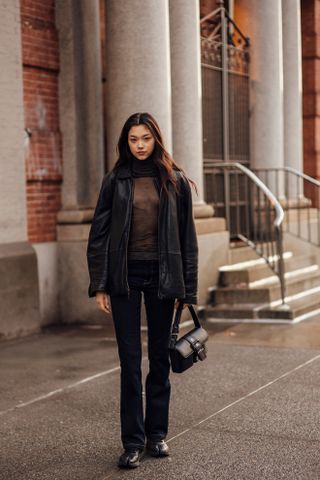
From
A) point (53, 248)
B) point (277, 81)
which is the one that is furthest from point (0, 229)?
point (277, 81)

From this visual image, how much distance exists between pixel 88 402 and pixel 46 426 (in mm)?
620

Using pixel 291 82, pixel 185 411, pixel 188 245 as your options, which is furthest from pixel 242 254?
pixel 188 245

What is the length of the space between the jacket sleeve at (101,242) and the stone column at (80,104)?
4880mm

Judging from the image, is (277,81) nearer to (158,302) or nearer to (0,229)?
(0,229)

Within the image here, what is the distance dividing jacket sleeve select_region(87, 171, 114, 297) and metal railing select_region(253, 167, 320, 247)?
8112 mm

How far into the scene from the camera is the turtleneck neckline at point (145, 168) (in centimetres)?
503

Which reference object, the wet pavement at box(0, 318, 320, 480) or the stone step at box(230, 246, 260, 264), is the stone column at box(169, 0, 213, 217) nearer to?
Result: the stone step at box(230, 246, 260, 264)

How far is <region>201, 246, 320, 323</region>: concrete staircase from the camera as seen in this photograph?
999 centimetres

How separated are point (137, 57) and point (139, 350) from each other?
17.7 ft

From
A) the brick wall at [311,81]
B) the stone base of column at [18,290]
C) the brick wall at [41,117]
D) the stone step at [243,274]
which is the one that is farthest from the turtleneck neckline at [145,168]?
the brick wall at [311,81]

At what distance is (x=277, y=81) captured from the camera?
1350cm

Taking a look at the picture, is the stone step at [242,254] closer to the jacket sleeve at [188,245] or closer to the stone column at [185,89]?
the stone column at [185,89]

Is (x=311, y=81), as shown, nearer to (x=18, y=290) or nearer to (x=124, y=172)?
(x=18, y=290)

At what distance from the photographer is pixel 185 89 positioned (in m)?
10.8
